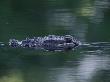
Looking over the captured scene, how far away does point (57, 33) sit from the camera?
3.90 ft

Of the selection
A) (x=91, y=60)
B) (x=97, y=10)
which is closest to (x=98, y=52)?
(x=91, y=60)

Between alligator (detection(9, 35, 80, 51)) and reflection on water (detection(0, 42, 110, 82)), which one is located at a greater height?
alligator (detection(9, 35, 80, 51))

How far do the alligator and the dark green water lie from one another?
0.01 m

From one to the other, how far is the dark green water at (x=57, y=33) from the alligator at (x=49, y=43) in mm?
13

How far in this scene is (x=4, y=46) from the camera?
1.16 meters

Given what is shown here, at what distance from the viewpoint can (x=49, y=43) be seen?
1.13 meters

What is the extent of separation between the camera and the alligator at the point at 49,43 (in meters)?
1.13

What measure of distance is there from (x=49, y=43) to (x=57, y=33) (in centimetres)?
6

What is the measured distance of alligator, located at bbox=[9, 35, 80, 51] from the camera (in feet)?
3.72

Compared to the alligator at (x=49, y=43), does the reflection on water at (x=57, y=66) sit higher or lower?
lower

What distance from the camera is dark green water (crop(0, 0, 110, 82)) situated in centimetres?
113

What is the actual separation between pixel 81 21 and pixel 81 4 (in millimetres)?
61

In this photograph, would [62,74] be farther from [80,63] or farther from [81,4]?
[81,4]

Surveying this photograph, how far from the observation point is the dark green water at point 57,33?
1135 millimetres
